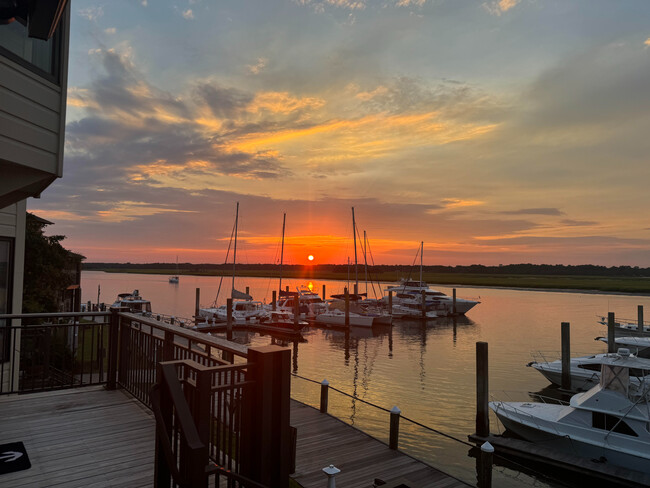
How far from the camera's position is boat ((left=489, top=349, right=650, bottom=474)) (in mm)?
11812

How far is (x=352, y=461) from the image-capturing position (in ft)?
29.4

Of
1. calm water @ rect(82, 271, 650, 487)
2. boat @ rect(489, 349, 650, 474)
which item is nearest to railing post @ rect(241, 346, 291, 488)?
calm water @ rect(82, 271, 650, 487)

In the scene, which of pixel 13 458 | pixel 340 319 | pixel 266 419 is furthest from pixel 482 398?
pixel 340 319

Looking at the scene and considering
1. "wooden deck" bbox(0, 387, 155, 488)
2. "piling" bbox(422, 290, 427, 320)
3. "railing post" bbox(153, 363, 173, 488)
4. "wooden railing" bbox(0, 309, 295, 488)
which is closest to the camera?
"wooden railing" bbox(0, 309, 295, 488)

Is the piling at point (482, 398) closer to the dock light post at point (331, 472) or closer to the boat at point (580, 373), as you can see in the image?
the dock light post at point (331, 472)

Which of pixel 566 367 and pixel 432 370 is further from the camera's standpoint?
pixel 432 370

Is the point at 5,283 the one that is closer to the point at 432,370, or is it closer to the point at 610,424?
the point at 610,424

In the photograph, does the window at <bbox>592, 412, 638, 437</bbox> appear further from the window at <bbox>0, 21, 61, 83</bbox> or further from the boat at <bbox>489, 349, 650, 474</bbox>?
the window at <bbox>0, 21, 61, 83</bbox>

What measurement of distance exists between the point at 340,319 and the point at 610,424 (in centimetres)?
3266

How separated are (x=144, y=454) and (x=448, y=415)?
15.1 meters

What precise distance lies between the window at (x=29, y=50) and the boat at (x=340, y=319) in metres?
40.0

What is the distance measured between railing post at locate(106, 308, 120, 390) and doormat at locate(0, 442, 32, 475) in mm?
2169

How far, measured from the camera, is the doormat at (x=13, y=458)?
4434 mm

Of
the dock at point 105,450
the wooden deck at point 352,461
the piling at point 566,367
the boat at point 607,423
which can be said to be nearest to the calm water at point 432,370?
the piling at point 566,367
